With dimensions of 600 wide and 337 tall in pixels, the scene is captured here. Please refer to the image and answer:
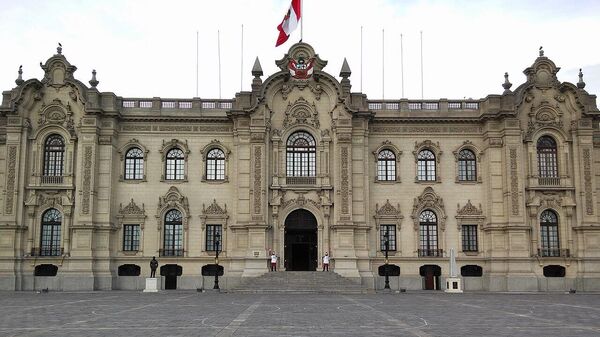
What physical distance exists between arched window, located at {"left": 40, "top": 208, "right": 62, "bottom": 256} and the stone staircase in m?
12.7

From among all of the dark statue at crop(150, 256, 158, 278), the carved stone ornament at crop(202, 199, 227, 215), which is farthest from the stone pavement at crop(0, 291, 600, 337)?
the carved stone ornament at crop(202, 199, 227, 215)

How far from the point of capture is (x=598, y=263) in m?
46.8

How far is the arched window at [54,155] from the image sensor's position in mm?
47500

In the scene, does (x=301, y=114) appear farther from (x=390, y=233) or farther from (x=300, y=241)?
(x=390, y=233)

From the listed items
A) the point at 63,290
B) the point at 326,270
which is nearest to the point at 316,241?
the point at 326,270

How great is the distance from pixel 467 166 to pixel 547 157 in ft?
17.8

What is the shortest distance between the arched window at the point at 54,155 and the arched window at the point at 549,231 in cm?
3288

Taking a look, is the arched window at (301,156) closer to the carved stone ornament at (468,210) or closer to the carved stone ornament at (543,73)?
the carved stone ornament at (468,210)

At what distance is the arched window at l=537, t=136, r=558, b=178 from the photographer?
48.3 meters

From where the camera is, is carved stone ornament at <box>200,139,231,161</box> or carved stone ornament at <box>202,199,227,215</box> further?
carved stone ornament at <box>200,139,231,161</box>

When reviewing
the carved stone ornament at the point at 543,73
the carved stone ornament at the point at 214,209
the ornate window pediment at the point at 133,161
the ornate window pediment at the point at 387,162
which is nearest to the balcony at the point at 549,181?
the carved stone ornament at the point at 543,73

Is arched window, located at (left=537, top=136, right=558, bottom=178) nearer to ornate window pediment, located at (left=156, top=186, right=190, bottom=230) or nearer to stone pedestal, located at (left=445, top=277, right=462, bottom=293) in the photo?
stone pedestal, located at (left=445, top=277, right=462, bottom=293)

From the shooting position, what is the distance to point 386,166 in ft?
161

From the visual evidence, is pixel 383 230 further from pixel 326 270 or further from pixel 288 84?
pixel 288 84
